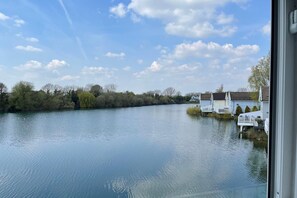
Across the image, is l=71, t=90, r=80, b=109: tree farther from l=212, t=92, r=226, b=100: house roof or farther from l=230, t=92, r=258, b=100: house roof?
l=230, t=92, r=258, b=100: house roof

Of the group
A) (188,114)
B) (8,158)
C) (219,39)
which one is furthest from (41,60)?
Answer: (219,39)

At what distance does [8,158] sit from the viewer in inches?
43.8

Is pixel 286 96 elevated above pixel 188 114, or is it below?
above

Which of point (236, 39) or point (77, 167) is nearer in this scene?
point (77, 167)

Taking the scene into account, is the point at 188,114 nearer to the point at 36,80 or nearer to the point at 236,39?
the point at 236,39

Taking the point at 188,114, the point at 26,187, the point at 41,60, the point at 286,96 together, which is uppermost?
the point at 41,60

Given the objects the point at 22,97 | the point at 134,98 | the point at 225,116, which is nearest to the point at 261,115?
the point at 225,116

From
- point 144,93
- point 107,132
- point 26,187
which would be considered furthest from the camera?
point 144,93

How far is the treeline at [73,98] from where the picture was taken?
3.76 ft

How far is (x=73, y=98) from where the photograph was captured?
50.2 inches

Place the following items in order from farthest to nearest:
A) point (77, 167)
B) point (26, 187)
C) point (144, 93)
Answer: point (144, 93)
point (77, 167)
point (26, 187)

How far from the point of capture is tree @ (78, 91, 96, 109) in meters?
1.29

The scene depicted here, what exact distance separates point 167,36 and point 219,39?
33cm

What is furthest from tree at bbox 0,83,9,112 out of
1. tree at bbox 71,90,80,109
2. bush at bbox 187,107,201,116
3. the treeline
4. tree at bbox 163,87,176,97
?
bush at bbox 187,107,201,116
